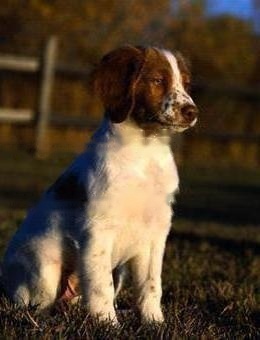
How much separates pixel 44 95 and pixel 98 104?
2.93 meters

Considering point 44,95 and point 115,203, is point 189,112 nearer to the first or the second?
point 115,203

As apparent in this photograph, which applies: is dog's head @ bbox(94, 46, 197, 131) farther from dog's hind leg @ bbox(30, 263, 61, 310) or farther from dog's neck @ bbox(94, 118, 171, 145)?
dog's hind leg @ bbox(30, 263, 61, 310)

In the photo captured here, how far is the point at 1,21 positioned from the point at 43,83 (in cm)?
521

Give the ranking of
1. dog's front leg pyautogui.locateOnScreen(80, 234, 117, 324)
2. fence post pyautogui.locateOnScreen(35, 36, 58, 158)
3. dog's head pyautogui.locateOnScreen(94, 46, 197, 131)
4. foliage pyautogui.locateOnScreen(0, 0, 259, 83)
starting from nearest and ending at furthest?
dog's front leg pyautogui.locateOnScreen(80, 234, 117, 324) < dog's head pyautogui.locateOnScreen(94, 46, 197, 131) < fence post pyautogui.locateOnScreen(35, 36, 58, 158) < foliage pyautogui.locateOnScreen(0, 0, 259, 83)

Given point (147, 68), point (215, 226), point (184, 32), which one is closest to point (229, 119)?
point (184, 32)

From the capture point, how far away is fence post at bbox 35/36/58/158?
49.2 ft

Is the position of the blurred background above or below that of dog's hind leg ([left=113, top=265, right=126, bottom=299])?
below

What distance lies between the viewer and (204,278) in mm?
5957

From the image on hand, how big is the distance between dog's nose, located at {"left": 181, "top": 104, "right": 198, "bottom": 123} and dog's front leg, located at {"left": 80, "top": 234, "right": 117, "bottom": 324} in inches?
25.0

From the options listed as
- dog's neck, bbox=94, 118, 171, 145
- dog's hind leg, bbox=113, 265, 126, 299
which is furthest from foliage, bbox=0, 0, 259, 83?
dog's neck, bbox=94, 118, 171, 145

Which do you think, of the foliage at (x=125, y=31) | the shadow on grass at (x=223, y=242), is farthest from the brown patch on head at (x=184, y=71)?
the foliage at (x=125, y=31)

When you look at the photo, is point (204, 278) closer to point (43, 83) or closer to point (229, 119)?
point (43, 83)

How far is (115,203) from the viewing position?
14.0 ft

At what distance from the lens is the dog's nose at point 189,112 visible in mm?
4336
